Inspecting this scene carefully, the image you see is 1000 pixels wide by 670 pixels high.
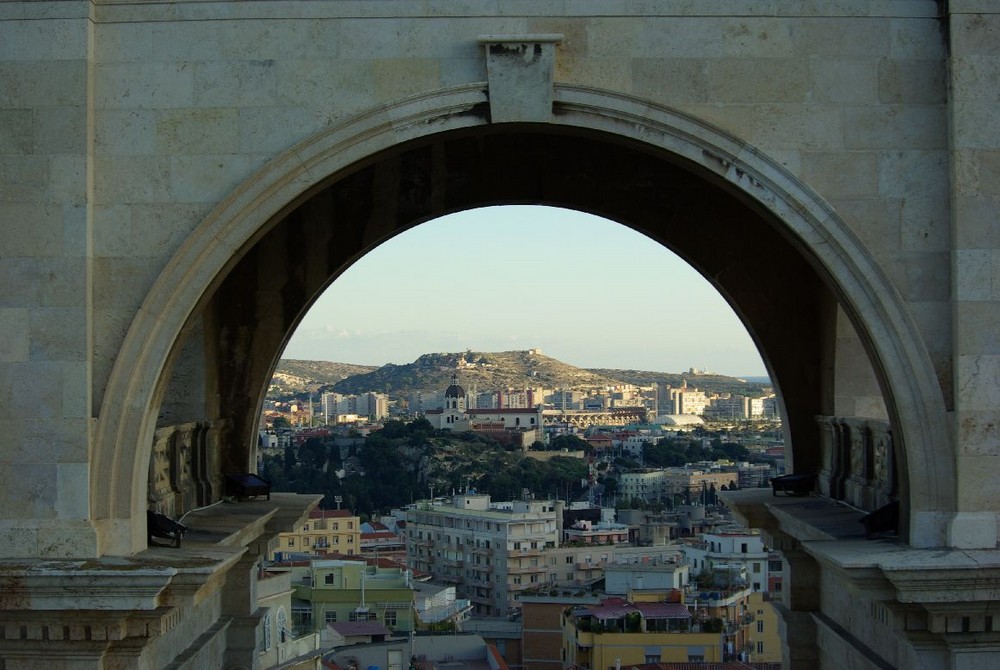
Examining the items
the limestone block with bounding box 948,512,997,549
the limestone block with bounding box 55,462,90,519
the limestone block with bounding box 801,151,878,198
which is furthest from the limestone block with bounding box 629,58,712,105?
the limestone block with bounding box 55,462,90,519

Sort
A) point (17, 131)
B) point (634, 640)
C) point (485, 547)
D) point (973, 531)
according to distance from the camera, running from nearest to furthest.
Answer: point (973, 531), point (17, 131), point (634, 640), point (485, 547)

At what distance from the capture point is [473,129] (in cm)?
1331

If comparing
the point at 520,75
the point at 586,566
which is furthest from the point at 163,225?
the point at 586,566

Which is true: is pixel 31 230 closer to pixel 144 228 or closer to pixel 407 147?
pixel 144 228

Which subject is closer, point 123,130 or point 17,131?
point 17,131

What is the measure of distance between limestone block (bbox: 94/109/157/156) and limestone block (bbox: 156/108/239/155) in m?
0.08

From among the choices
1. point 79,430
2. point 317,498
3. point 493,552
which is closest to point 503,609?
point 493,552

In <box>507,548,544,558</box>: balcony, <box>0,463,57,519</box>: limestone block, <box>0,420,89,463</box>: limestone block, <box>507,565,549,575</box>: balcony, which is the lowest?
<box>507,565,549,575</box>: balcony

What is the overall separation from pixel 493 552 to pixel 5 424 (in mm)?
77410

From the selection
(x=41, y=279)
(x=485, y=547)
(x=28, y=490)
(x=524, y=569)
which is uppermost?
(x=41, y=279)

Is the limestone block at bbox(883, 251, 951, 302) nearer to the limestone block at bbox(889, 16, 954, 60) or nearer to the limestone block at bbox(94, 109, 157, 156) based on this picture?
the limestone block at bbox(889, 16, 954, 60)

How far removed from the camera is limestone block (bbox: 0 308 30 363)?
42.6 feet

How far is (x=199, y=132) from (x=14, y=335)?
2.20 m

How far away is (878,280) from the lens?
13.0 m
